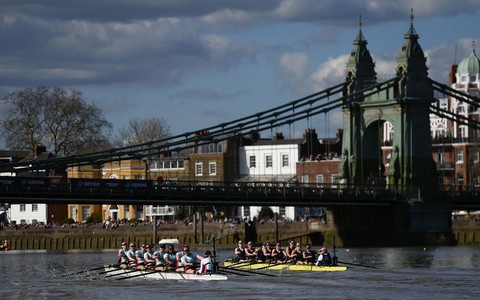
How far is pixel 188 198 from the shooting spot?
109 meters

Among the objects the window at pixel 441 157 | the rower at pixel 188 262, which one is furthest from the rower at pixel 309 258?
the window at pixel 441 157

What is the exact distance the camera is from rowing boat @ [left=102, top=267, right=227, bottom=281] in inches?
2997

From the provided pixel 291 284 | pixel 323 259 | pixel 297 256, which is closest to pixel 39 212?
pixel 297 256

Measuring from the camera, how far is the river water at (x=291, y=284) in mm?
70562

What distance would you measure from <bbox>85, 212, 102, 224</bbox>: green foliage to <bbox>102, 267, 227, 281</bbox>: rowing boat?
221 ft

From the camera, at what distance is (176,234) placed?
423 feet

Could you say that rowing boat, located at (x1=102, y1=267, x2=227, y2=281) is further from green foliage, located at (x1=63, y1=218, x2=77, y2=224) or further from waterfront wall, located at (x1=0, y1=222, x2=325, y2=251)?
green foliage, located at (x1=63, y1=218, x2=77, y2=224)

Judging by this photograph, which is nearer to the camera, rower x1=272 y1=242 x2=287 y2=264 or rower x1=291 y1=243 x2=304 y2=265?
rower x1=291 y1=243 x2=304 y2=265

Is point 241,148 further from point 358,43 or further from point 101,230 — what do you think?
point 358,43

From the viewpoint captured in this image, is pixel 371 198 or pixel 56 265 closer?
pixel 56 265

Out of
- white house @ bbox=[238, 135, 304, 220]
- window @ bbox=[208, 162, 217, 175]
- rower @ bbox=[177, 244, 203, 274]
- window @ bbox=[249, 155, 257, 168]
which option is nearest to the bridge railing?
rower @ bbox=[177, 244, 203, 274]

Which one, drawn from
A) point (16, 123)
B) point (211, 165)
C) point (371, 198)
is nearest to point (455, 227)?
point (371, 198)

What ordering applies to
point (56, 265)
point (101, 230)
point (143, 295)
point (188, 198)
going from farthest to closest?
point (101, 230) < point (188, 198) < point (56, 265) < point (143, 295)

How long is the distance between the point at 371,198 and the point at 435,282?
42.2 m
